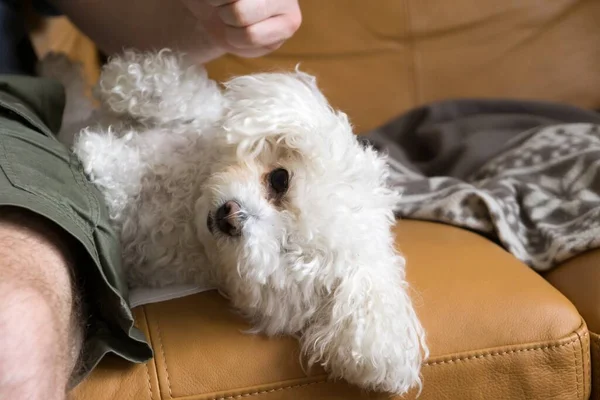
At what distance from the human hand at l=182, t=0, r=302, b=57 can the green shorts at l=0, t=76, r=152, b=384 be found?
0.30 metres

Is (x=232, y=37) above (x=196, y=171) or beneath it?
above

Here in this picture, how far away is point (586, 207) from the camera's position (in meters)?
1.18

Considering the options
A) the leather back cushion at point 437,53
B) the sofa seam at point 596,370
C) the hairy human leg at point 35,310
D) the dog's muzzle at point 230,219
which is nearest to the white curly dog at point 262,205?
the dog's muzzle at point 230,219

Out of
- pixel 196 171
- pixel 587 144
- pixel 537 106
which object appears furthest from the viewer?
pixel 537 106

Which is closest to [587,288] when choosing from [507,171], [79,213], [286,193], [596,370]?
[596,370]

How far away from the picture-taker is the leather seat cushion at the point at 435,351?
0.80 metres

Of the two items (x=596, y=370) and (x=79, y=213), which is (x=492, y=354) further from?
(x=79, y=213)

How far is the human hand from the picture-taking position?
0.88 metres

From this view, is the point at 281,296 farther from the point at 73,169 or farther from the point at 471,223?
the point at 471,223

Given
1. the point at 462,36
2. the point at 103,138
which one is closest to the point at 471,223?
the point at 462,36

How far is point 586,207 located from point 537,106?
0.44 m

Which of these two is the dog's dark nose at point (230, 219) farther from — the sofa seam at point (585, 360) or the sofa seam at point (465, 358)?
the sofa seam at point (585, 360)

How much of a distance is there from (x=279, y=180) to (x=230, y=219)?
0.10 m

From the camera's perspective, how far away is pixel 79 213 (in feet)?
2.43
